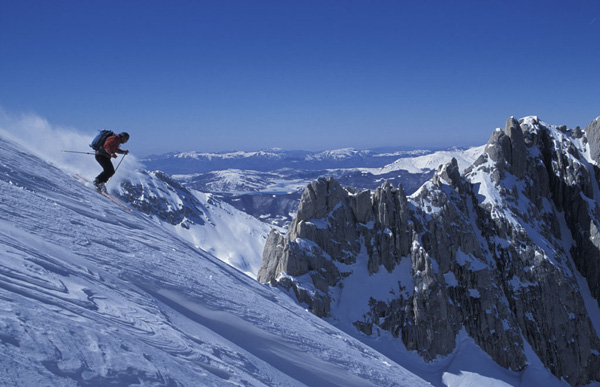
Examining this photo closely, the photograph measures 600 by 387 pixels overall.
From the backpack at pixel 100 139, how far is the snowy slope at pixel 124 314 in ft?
8.69

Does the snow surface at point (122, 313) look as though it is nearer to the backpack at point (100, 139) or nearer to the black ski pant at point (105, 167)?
the black ski pant at point (105, 167)

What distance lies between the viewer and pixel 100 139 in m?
19.8

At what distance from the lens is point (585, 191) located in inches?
3007

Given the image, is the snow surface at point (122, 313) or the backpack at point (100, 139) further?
the backpack at point (100, 139)

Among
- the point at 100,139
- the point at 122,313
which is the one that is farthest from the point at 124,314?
the point at 100,139

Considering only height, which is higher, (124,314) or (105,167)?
(105,167)

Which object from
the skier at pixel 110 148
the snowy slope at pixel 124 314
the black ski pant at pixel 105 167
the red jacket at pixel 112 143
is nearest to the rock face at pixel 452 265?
the black ski pant at pixel 105 167

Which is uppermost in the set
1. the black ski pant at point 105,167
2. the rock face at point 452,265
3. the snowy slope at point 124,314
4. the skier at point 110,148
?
the skier at point 110,148

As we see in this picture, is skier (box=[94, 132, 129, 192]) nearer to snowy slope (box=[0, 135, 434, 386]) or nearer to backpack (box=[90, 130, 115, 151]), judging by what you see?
backpack (box=[90, 130, 115, 151])

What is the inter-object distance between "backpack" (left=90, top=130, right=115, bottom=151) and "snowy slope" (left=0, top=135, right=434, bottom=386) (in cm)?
265

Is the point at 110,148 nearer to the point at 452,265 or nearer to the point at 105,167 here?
the point at 105,167

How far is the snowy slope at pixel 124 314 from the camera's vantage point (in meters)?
5.91

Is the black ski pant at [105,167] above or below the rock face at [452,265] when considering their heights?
above

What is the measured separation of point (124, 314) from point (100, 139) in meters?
14.4
